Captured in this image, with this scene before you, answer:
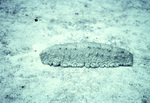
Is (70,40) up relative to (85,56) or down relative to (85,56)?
up

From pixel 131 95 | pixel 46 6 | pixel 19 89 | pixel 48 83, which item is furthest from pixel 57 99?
pixel 46 6

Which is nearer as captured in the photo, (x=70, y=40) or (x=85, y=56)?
(x=85, y=56)

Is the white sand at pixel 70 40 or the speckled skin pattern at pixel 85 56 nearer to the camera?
the white sand at pixel 70 40

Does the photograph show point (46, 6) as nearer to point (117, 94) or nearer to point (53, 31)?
point (53, 31)

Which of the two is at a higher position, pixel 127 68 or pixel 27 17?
pixel 27 17
